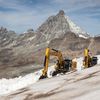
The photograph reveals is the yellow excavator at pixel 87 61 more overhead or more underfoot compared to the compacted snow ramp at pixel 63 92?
more overhead

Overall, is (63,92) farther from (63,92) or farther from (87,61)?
(87,61)

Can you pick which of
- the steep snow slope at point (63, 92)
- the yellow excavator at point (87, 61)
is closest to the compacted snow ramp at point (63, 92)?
the steep snow slope at point (63, 92)

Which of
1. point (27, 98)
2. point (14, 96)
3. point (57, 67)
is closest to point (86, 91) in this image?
point (27, 98)

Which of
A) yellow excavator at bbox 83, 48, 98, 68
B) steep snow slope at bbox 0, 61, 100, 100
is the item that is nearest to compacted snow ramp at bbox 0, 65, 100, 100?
steep snow slope at bbox 0, 61, 100, 100

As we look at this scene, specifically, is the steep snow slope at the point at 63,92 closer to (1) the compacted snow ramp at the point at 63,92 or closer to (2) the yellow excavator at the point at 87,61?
(1) the compacted snow ramp at the point at 63,92

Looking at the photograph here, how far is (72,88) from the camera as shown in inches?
1136

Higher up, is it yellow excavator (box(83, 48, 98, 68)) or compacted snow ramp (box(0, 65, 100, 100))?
yellow excavator (box(83, 48, 98, 68))

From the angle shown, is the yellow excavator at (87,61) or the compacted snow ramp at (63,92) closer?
the compacted snow ramp at (63,92)

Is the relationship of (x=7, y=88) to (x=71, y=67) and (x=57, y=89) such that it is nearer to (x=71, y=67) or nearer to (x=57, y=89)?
(x=71, y=67)

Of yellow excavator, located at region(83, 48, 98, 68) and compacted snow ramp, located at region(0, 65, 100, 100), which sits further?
yellow excavator, located at region(83, 48, 98, 68)

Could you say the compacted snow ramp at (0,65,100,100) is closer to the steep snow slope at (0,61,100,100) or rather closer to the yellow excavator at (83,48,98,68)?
the steep snow slope at (0,61,100,100)

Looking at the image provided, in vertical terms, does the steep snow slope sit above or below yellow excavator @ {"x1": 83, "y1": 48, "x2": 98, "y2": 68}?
below

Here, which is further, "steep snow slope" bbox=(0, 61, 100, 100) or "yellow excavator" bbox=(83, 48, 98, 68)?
"yellow excavator" bbox=(83, 48, 98, 68)

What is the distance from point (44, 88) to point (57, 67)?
75.9ft
